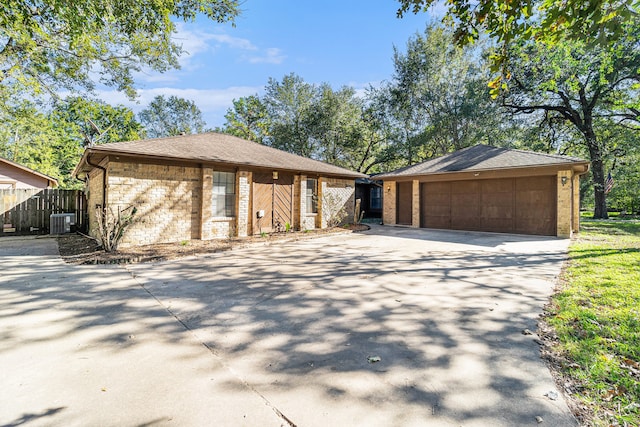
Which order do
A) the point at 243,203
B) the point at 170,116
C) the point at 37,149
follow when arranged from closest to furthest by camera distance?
the point at 243,203 → the point at 37,149 → the point at 170,116

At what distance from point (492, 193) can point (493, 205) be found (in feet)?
1.63

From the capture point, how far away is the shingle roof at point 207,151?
25.9 ft

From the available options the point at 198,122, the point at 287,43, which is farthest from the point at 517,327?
the point at 198,122

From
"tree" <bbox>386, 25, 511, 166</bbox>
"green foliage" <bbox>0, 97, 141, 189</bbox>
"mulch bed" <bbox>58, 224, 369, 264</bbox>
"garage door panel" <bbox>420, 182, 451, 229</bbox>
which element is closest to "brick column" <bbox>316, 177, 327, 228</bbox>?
"mulch bed" <bbox>58, 224, 369, 264</bbox>

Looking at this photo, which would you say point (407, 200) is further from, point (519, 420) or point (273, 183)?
point (519, 420)

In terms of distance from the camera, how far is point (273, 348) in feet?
9.00

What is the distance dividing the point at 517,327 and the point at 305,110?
76.8 ft

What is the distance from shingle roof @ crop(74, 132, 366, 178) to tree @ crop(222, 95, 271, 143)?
16.7 m

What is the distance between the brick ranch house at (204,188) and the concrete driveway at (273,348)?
2.97 m

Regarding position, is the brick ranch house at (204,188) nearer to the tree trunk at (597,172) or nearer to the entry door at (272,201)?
the entry door at (272,201)

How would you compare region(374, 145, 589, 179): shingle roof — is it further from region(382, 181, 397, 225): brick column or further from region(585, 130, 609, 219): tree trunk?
region(585, 130, 609, 219): tree trunk

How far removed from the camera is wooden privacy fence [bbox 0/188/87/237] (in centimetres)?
1068

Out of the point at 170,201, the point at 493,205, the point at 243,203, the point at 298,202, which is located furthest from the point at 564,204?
the point at 170,201

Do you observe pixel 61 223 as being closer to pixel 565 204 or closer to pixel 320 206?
pixel 320 206
